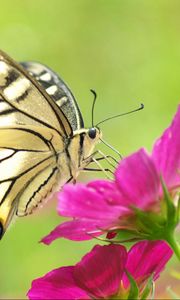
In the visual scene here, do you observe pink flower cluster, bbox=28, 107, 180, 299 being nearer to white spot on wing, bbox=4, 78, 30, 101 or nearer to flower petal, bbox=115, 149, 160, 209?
flower petal, bbox=115, 149, 160, 209

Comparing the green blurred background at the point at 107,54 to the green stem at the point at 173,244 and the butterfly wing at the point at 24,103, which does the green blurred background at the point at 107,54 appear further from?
the green stem at the point at 173,244

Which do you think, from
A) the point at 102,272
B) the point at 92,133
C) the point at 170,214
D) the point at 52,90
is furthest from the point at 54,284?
the point at 52,90

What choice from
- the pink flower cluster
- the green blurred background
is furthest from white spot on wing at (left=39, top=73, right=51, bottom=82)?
the green blurred background

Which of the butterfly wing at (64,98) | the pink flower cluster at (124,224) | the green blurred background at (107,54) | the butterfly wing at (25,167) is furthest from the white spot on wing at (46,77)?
the green blurred background at (107,54)

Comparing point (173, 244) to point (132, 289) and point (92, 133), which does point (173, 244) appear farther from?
point (92, 133)

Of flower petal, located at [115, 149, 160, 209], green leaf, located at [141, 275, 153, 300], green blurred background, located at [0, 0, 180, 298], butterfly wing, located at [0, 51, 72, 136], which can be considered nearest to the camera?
flower petal, located at [115, 149, 160, 209]

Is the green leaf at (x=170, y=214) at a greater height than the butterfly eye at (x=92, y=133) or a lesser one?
greater

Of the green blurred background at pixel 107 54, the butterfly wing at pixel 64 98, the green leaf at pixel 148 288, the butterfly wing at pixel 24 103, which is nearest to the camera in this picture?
the green leaf at pixel 148 288
